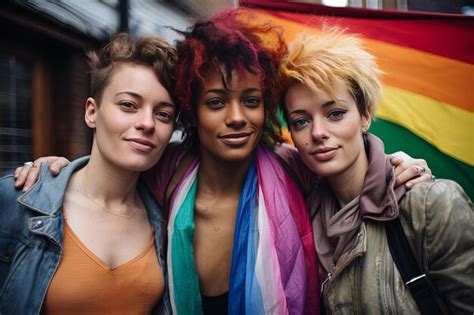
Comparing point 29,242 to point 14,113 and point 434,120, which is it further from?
point 434,120

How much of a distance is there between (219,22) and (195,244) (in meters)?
1.20

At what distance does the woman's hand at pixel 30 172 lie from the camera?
76.2 inches

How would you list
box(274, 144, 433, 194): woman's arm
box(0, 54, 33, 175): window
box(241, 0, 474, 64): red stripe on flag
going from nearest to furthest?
box(274, 144, 433, 194): woman's arm
box(0, 54, 33, 175): window
box(241, 0, 474, 64): red stripe on flag

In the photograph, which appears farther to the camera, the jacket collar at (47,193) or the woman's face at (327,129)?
the woman's face at (327,129)

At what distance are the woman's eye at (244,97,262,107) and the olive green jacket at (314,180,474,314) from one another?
82 cm

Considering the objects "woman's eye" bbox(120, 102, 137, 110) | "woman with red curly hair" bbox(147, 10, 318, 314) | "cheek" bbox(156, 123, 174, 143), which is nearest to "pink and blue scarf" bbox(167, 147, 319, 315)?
"woman with red curly hair" bbox(147, 10, 318, 314)

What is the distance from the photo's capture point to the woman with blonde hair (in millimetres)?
1736

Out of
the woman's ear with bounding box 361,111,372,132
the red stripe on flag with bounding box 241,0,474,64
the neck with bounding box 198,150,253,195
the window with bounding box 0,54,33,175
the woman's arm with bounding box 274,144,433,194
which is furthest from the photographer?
the red stripe on flag with bounding box 241,0,474,64

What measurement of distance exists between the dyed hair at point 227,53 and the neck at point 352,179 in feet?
1.69

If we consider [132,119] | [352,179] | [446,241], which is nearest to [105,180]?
[132,119]

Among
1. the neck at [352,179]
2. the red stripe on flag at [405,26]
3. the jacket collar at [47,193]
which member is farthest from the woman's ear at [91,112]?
the red stripe on flag at [405,26]

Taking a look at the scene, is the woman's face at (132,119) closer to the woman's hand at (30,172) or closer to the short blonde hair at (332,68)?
the woman's hand at (30,172)

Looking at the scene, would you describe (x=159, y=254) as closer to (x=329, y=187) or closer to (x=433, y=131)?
(x=329, y=187)

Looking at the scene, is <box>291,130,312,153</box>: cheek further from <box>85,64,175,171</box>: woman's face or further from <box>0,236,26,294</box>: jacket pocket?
<box>0,236,26,294</box>: jacket pocket
